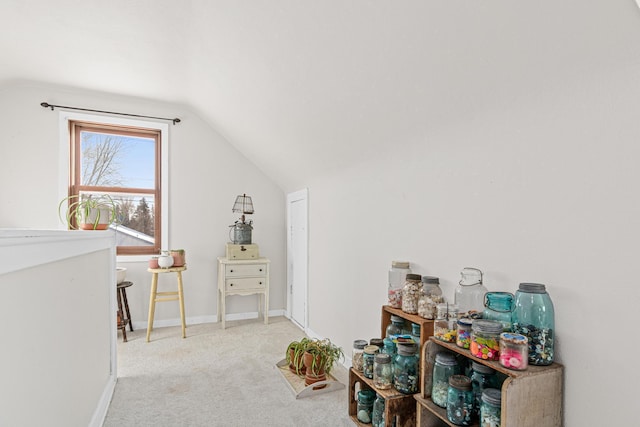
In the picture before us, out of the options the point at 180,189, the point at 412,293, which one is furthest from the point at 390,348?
the point at 180,189

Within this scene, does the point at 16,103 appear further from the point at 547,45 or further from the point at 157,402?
the point at 547,45

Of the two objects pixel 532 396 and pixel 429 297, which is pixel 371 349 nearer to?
pixel 429 297

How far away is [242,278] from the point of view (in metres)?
3.69

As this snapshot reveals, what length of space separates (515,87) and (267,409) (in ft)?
6.92

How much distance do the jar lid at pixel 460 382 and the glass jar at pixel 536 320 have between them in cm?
25

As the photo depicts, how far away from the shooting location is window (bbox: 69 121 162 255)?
355cm

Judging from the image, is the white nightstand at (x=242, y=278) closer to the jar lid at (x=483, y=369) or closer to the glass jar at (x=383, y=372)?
the glass jar at (x=383, y=372)

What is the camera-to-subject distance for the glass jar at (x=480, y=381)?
53.1 inches

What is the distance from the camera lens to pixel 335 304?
289 cm

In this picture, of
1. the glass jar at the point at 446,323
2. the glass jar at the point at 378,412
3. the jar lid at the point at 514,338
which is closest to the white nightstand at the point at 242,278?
the glass jar at the point at 378,412

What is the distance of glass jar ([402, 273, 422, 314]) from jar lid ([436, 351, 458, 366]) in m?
0.29

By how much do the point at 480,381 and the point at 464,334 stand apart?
0.20 m

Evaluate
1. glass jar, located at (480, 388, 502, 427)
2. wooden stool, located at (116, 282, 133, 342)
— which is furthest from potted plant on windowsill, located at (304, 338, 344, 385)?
wooden stool, located at (116, 282, 133, 342)

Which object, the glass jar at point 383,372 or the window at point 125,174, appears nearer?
the glass jar at point 383,372
